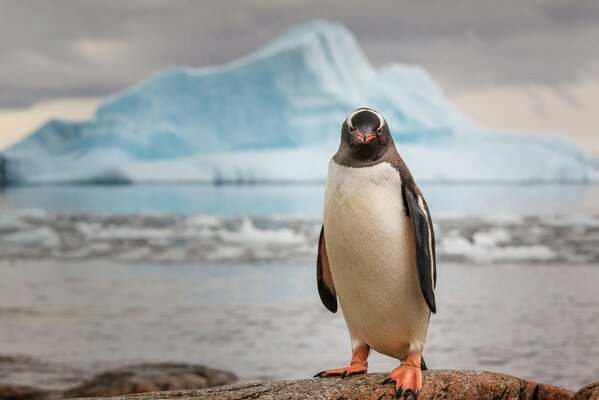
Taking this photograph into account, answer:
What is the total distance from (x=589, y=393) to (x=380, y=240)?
115 centimetres

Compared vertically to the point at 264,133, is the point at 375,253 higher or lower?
lower

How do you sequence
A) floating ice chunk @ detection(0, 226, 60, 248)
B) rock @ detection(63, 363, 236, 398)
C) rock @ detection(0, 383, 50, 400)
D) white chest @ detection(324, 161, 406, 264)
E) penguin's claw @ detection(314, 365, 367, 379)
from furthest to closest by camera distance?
→ 1. floating ice chunk @ detection(0, 226, 60, 248)
2. rock @ detection(0, 383, 50, 400)
3. rock @ detection(63, 363, 236, 398)
4. penguin's claw @ detection(314, 365, 367, 379)
5. white chest @ detection(324, 161, 406, 264)

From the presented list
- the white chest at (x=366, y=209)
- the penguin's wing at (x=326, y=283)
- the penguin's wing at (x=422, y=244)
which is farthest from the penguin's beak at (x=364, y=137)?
the penguin's wing at (x=326, y=283)

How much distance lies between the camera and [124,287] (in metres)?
12.9

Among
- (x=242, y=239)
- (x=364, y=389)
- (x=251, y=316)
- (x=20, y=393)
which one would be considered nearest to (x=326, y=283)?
(x=364, y=389)

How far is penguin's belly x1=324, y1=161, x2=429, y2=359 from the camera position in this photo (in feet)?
10.0

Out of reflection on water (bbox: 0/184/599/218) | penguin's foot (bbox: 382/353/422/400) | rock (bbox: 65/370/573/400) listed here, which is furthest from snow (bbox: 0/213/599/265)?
penguin's foot (bbox: 382/353/422/400)

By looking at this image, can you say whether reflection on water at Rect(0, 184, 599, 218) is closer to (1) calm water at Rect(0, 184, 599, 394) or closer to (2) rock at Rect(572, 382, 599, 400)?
(1) calm water at Rect(0, 184, 599, 394)

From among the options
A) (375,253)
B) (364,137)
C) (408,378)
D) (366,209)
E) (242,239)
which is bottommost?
(408,378)

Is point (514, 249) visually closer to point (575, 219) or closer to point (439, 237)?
point (439, 237)

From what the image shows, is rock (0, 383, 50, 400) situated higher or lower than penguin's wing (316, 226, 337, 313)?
lower

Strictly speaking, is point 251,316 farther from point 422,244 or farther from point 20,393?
point 422,244

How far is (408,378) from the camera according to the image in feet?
A: 10.2

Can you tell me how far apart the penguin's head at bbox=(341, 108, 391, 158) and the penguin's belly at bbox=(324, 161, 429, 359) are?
0.22ft
